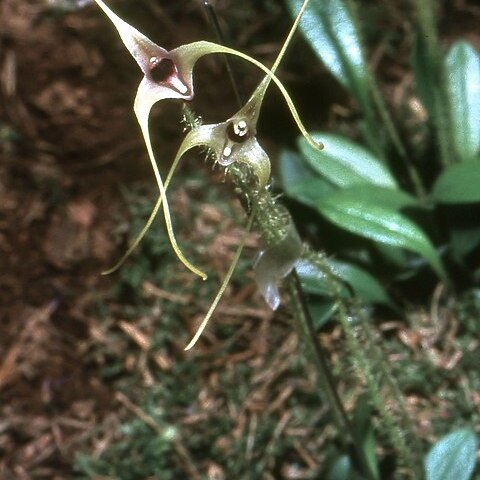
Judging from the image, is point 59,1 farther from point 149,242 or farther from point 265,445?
point 265,445

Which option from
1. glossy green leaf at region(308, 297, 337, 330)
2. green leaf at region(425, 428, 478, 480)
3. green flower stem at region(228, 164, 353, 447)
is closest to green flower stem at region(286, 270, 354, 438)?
green flower stem at region(228, 164, 353, 447)

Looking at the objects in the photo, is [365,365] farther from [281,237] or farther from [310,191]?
[310,191]

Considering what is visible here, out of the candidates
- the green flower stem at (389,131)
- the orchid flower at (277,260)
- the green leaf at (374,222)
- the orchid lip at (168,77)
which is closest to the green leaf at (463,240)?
the green flower stem at (389,131)

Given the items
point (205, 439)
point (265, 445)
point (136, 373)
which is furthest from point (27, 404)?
point (265, 445)

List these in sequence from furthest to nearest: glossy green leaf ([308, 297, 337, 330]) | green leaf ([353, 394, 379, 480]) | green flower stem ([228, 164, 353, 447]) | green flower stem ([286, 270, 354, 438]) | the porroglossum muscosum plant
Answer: glossy green leaf ([308, 297, 337, 330]), green leaf ([353, 394, 379, 480]), green flower stem ([286, 270, 354, 438]), green flower stem ([228, 164, 353, 447]), the porroglossum muscosum plant

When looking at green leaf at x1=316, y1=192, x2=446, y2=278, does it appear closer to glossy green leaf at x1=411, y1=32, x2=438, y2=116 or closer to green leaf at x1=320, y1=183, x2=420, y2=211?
green leaf at x1=320, y1=183, x2=420, y2=211
